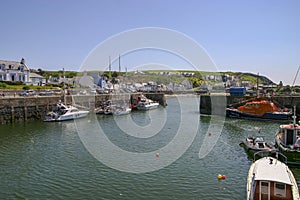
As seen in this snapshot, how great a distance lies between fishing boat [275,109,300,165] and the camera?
1853 cm

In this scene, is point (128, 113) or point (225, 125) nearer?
point (225, 125)

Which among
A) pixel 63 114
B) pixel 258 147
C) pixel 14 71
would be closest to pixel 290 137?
pixel 258 147

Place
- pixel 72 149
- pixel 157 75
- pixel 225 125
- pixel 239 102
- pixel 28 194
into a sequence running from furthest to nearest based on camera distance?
pixel 157 75 → pixel 239 102 → pixel 225 125 → pixel 72 149 → pixel 28 194

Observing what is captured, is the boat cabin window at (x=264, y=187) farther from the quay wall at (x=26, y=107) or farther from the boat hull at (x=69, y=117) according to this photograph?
the quay wall at (x=26, y=107)

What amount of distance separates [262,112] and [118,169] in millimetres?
31242

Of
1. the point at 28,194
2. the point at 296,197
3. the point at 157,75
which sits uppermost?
the point at 157,75

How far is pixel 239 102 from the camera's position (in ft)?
170

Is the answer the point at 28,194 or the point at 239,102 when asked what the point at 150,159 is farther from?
the point at 239,102

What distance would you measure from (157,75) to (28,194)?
607ft

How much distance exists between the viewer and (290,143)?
65.5 feet

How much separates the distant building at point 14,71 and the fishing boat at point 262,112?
57.2 m

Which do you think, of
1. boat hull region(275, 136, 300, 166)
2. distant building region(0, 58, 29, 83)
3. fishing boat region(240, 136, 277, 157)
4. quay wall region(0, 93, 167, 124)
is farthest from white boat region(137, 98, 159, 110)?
boat hull region(275, 136, 300, 166)

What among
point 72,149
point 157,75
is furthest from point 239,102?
point 157,75

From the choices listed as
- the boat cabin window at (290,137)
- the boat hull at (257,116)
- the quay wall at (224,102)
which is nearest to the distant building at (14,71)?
the quay wall at (224,102)
